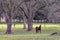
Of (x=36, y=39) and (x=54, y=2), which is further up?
(x=54, y=2)

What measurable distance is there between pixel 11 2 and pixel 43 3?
9841 mm

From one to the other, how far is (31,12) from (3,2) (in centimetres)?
871

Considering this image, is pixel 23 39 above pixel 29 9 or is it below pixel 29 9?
below

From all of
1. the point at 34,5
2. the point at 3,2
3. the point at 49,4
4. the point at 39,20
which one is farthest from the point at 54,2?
the point at 39,20

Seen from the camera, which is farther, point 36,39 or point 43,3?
point 43,3

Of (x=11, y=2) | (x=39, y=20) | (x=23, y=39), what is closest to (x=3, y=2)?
(x=11, y=2)

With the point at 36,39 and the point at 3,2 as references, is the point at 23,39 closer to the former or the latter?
the point at 36,39

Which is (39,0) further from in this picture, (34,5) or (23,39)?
(23,39)

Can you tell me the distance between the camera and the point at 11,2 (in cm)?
3134

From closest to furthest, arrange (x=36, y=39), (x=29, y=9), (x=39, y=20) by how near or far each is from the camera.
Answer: (x=36, y=39), (x=29, y=9), (x=39, y=20)

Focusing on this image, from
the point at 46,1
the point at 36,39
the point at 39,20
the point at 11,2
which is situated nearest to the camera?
the point at 36,39

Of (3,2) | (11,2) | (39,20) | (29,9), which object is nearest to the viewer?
(11,2)

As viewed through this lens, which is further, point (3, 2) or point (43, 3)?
point (43, 3)

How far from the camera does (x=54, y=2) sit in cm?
3894
